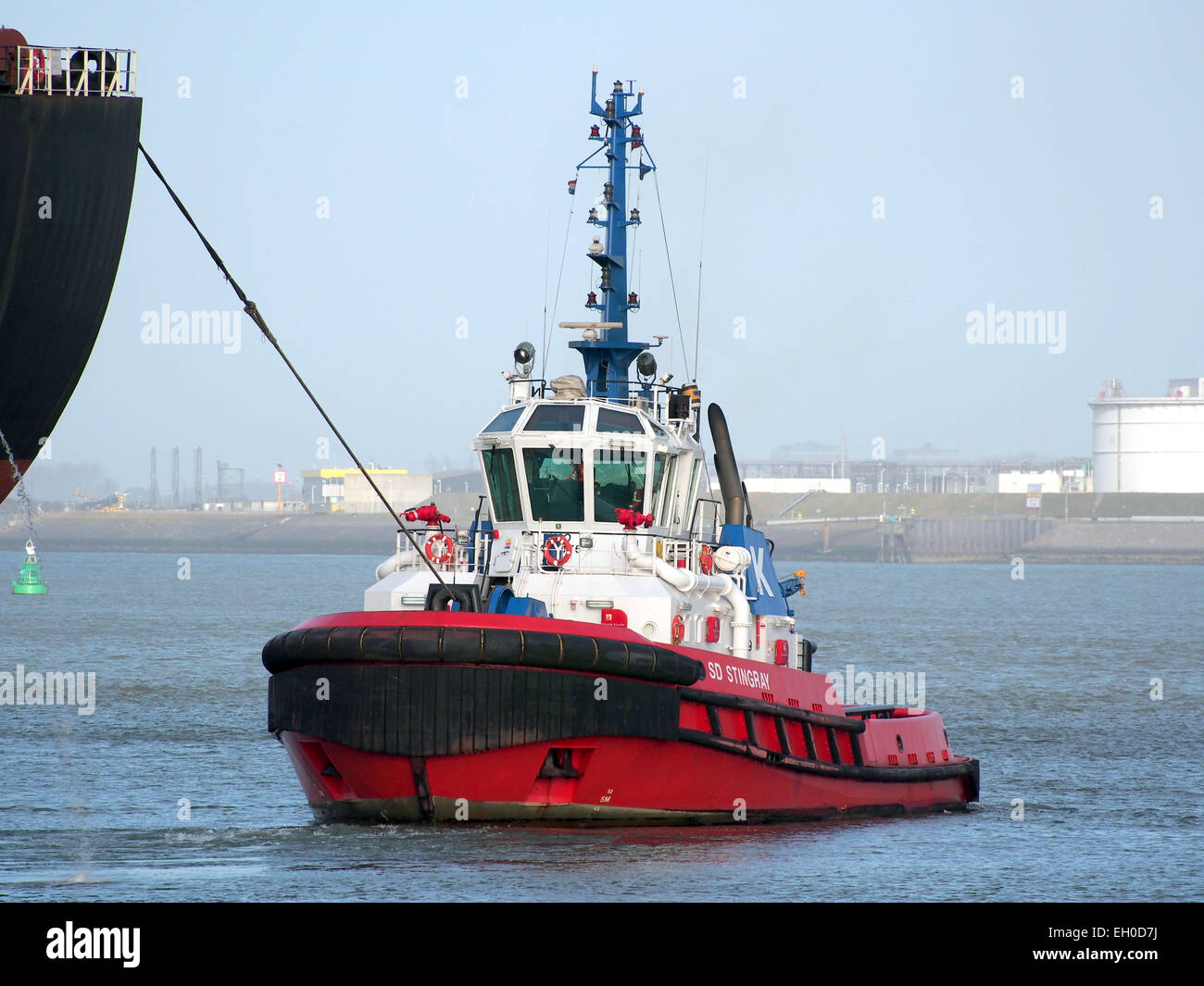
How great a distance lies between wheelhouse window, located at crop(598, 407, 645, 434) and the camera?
16281 millimetres

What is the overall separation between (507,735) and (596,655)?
42.1 inches

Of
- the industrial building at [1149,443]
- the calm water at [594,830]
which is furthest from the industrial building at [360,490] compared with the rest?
the industrial building at [1149,443]

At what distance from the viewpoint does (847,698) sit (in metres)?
30.2

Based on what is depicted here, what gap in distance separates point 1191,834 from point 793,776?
5.11 metres

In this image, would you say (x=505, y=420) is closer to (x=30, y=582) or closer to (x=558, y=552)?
(x=558, y=552)

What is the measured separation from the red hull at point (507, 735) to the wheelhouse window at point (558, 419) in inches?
109

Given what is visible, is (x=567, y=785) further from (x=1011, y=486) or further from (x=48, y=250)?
(x=1011, y=486)

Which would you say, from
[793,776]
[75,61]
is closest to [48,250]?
[75,61]

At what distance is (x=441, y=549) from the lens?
16359mm
